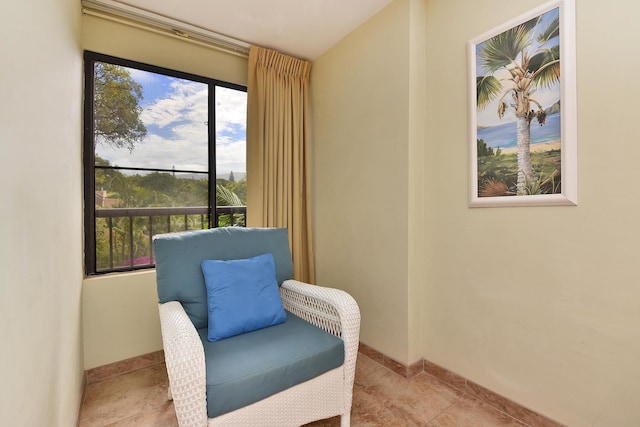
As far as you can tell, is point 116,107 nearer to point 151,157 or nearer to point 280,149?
point 151,157

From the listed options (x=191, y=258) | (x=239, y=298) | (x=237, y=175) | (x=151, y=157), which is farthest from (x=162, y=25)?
(x=239, y=298)

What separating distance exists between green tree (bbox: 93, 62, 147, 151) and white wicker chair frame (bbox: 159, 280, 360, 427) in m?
1.36

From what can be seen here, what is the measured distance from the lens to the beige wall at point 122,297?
2.08 meters

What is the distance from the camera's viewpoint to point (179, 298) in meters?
1.64

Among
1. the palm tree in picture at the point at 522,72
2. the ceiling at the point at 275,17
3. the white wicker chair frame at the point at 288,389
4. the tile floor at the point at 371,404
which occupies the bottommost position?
the tile floor at the point at 371,404

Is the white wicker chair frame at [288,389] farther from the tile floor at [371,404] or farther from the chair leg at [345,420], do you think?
the tile floor at [371,404]

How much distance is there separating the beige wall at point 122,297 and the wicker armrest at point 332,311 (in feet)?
3.52

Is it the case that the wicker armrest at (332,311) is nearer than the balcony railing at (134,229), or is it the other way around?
the wicker armrest at (332,311)

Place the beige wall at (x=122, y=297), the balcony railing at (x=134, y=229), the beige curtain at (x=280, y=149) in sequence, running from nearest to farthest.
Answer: the beige wall at (x=122, y=297)
the balcony railing at (x=134, y=229)
the beige curtain at (x=280, y=149)

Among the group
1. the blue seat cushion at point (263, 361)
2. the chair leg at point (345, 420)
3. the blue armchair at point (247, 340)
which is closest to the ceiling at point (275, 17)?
the blue armchair at point (247, 340)

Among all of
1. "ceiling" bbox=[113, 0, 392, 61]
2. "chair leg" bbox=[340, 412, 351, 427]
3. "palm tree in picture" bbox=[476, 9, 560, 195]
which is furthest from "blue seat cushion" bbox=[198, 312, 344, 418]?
"ceiling" bbox=[113, 0, 392, 61]

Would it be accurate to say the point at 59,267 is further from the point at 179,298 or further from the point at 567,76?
the point at 567,76

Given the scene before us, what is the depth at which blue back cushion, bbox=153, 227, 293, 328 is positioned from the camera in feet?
5.38

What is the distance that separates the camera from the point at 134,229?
237cm
